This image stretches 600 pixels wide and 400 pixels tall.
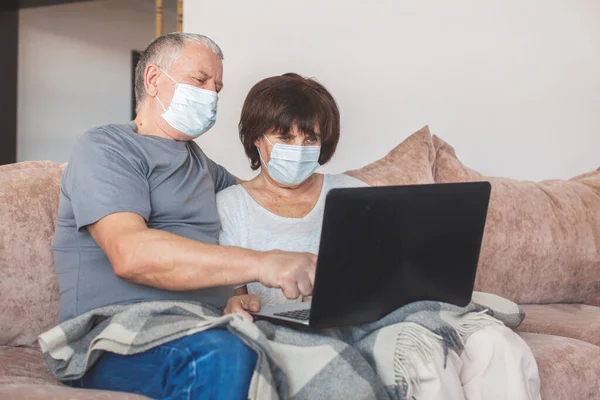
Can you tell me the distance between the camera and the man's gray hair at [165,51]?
1.72 metres

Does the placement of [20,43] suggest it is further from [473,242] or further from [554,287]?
[473,242]

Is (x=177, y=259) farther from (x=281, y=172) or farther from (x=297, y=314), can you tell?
(x=281, y=172)

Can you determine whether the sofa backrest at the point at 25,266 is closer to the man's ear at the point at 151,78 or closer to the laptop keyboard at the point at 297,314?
the man's ear at the point at 151,78

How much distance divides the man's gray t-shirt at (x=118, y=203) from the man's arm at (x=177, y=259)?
0.06 metres

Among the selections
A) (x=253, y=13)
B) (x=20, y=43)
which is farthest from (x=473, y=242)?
(x=20, y=43)

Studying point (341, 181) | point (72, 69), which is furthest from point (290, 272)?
point (72, 69)

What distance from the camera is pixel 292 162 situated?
6.06 feet

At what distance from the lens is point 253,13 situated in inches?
127

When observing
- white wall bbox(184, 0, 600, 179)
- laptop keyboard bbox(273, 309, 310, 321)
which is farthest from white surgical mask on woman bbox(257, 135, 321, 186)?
white wall bbox(184, 0, 600, 179)

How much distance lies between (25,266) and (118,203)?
382 mm

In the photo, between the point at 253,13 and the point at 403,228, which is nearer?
the point at 403,228

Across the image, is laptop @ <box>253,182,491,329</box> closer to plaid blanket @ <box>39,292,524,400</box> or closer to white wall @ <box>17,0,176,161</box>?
plaid blanket @ <box>39,292,524,400</box>

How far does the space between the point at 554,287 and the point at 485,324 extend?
1104 millimetres

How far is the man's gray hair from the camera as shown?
5.63ft
